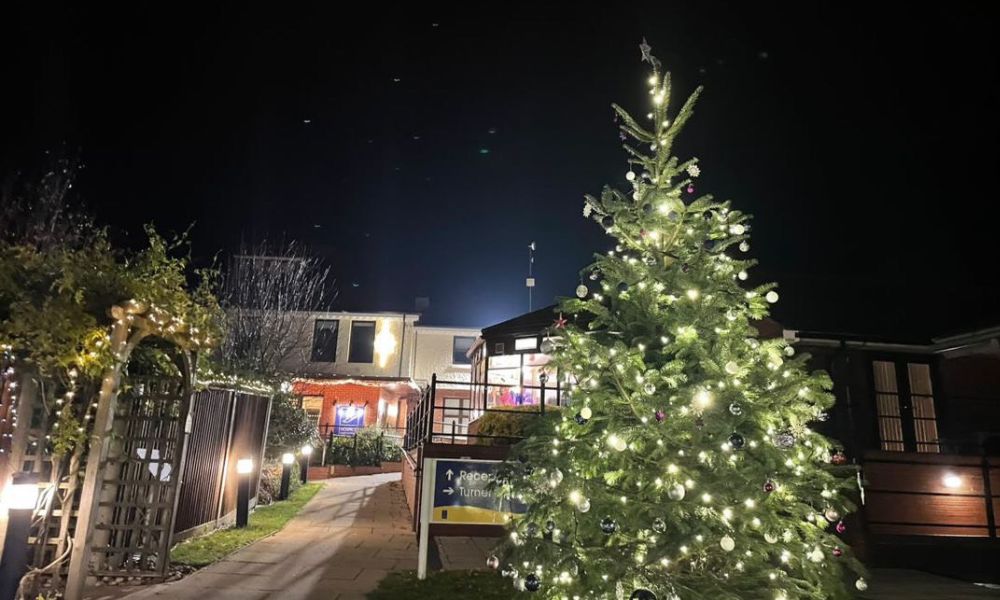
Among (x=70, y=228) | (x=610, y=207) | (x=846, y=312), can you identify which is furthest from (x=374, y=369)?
(x=610, y=207)

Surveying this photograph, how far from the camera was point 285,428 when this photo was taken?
14703mm

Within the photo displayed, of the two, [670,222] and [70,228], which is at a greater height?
[70,228]

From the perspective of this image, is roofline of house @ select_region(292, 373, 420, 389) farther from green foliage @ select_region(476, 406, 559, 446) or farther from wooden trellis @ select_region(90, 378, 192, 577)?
wooden trellis @ select_region(90, 378, 192, 577)

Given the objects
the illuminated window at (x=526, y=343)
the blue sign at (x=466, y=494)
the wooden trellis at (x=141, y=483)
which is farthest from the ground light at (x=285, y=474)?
the blue sign at (x=466, y=494)

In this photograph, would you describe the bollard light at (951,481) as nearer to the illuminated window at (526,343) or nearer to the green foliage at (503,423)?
the green foliage at (503,423)

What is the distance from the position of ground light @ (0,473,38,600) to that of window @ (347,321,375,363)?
Result: 70.2 ft

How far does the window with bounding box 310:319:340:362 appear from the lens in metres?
25.7

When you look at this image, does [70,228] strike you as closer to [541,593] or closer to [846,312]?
[541,593]

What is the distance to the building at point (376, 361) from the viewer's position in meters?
26.1

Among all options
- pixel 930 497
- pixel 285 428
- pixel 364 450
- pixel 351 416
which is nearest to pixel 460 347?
pixel 351 416

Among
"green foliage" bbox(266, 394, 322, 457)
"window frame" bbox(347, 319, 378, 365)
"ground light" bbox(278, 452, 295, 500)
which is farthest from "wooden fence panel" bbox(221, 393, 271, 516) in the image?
"window frame" bbox(347, 319, 378, 365)

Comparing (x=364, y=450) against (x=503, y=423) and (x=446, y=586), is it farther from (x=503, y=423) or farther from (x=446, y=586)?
(x=446, y=586)

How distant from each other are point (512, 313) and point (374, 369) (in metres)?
7.53

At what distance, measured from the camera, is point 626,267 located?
463 centimetres
